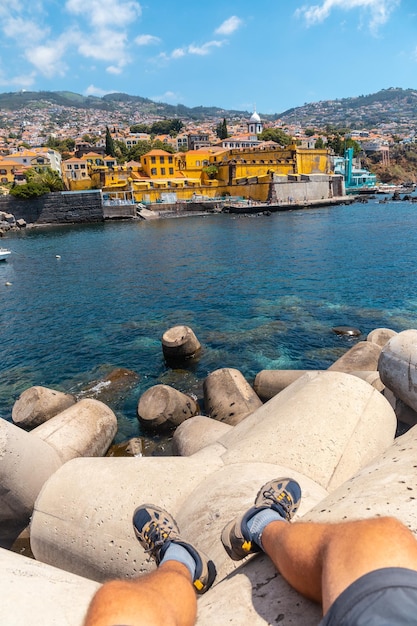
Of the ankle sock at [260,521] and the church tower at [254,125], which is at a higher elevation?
the church tower at [254,125]

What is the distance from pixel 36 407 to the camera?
9.40m

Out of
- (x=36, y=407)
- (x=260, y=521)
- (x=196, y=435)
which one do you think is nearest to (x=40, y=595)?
(x=260, y=521)

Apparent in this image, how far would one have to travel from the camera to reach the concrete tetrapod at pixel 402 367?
6.12m

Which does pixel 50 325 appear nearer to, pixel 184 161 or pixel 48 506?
pixel 48 506

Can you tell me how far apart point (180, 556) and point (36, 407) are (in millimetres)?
7504

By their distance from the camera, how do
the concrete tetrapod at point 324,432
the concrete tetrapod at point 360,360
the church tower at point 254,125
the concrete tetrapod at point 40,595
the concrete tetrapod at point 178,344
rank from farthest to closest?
the church tower at point 254,125
the concrete tetrapod at point 178,344
the concrete tetrapod at point 360,360
the concrete tetrapod at point 324,432
the concrete tetrapod at point 40,595

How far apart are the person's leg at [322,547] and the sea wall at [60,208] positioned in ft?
201

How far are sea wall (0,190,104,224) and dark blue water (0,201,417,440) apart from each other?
19087 mm

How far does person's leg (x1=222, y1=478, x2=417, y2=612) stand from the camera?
1812 mm

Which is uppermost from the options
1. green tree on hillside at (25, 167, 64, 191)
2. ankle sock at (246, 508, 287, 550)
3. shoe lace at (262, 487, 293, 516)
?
green tree on hillside at (25, 167, 64, 191)

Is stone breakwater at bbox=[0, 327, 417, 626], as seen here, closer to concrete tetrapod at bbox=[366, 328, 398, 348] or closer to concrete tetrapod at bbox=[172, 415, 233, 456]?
concrete tetrapod at bbox=[172, 415, 233, 456]

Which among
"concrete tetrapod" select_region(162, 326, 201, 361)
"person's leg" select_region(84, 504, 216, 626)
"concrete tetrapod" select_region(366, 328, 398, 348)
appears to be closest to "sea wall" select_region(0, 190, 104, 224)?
"concrete tetrapod" select_region(162, 326, 201, 361)

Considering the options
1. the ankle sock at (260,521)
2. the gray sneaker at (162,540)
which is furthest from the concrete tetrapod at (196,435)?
the ankle sock at (260,521)

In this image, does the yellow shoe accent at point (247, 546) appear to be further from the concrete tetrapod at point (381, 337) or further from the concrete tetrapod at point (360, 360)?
the concrete tetrapod at point (381, 337)
